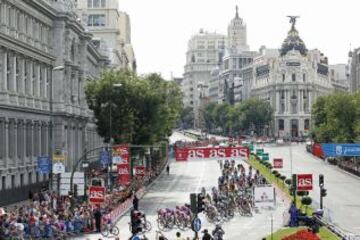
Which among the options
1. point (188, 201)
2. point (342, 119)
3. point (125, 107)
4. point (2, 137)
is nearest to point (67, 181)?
point (2, 137)

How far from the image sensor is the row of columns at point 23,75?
61688mm

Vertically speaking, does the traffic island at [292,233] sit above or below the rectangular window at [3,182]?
below

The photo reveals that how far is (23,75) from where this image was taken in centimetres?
6725

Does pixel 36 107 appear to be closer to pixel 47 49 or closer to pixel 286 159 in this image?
pixel 47 49

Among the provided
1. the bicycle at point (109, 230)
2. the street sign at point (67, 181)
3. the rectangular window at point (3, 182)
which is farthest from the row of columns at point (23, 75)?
the bicycle at point (109, 230)

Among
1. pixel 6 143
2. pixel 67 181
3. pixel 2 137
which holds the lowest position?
pixel 67 181

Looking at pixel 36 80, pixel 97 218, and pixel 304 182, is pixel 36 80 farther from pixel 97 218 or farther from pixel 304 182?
pixel 304 182

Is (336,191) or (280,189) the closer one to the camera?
(280,189)

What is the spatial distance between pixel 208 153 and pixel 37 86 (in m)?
22.4

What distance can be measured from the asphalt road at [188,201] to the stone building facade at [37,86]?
9.43 m

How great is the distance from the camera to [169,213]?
160 feet

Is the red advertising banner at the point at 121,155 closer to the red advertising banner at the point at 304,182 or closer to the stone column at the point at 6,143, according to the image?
the stone column at the point at 6,143

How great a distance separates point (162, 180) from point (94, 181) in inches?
999

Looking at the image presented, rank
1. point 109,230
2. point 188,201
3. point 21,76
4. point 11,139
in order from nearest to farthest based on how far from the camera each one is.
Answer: point 109,230 < point 11,139 < point 188,201 < point 21,76
